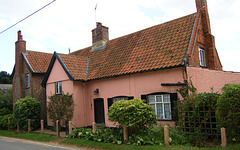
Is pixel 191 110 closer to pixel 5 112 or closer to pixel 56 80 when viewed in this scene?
pixel 56 80

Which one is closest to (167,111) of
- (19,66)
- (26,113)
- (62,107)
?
(62,107)

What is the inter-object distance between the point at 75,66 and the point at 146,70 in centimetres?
702

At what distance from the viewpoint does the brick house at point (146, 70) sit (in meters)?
12.2

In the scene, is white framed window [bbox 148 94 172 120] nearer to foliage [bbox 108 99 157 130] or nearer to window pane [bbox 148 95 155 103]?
window pane [bbox 148 95 155 103]

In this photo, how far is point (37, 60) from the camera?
70.7 ft

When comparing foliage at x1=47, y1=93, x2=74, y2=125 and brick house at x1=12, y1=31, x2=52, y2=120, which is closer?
foliage at x1=47, y1=93, x2=74, y2=125

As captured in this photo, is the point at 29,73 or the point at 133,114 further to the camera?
the point at 29,73

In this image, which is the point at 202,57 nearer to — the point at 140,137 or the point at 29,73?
the point at 140,137

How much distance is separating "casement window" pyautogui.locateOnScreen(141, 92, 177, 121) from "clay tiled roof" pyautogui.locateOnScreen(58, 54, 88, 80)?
20.4ft

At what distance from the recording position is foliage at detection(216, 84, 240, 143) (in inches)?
304

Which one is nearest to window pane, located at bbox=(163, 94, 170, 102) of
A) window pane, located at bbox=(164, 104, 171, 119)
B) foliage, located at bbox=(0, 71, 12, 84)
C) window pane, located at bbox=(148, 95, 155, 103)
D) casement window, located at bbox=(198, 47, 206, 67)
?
window pane, located at bbox=(164, 104, 171, 119)

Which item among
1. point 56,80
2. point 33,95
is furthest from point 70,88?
point 33,95

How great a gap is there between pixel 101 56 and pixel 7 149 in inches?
409

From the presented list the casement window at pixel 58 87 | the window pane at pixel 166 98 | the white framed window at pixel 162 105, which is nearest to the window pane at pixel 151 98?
the white framed window at pixel 162 105
